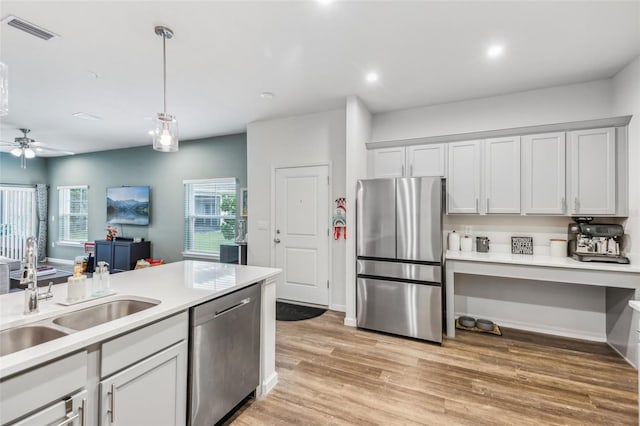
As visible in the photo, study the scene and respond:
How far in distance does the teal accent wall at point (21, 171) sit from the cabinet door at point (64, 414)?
28.1 feet

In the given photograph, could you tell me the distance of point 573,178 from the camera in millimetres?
3008

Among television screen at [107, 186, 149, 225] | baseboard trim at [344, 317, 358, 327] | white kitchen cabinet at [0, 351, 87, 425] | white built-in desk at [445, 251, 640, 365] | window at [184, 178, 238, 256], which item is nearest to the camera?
white kitchen cabinet at [0, 351, 87, 425]

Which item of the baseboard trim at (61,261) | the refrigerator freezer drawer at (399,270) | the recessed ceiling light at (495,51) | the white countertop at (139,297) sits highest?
the recessed ceiling light at (495,51)

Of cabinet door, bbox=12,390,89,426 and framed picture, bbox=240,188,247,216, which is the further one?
framed picture, bbox=240,188,247,216

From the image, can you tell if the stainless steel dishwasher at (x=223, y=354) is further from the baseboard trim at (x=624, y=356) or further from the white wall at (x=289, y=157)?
the baseboard trim at (x=624, y=356)

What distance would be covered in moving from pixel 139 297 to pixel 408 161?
3135 millimetres

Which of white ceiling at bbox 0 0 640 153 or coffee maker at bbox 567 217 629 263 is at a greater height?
white ceiling at bbox 0 0 640 153

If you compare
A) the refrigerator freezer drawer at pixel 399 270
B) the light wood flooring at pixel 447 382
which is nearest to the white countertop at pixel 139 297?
the light wood flooring at pixel 447 382

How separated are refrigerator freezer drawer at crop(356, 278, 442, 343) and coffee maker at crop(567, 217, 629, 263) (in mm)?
1476

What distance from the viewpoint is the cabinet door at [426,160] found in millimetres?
3525

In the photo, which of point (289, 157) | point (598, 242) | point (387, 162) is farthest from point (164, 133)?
point (598, 242)

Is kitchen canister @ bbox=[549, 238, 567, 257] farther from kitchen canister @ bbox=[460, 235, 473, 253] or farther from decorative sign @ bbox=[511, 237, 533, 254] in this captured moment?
kitchen canister @ bbox=[460, 235, 473, 253]

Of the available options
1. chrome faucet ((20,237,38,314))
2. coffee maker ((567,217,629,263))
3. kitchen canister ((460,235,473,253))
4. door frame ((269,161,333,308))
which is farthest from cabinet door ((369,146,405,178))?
chrome faucet ((20,237,38,314))

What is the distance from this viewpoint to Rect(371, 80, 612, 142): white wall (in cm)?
314
